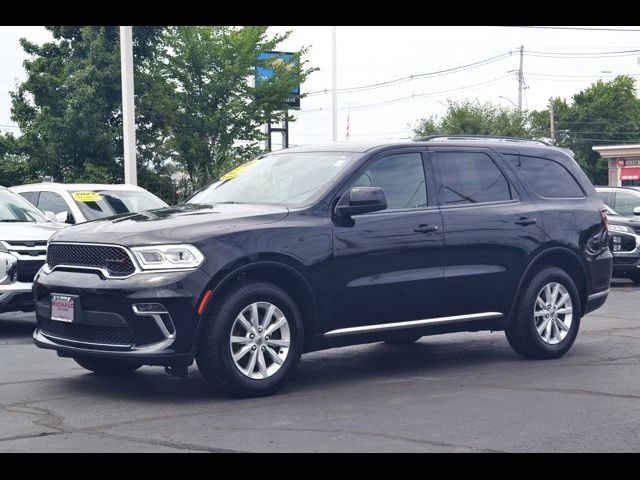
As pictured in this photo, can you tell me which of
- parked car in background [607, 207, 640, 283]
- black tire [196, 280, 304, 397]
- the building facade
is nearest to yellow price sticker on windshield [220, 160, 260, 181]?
black tire [196, 280, 304, 397]

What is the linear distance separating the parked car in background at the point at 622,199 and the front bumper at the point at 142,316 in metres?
13.4

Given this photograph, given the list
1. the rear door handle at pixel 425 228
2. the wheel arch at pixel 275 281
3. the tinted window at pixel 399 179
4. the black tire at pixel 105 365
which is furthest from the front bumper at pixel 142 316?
the rear door handle at pixel 425 228

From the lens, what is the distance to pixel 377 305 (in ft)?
26.4

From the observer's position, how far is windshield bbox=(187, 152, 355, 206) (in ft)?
26.8

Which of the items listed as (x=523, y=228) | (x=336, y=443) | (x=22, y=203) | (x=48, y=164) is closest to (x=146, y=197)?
(x=22, y=203)

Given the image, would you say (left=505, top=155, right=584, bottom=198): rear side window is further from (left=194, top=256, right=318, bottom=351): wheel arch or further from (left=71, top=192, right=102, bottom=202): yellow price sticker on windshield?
(left=71, top=192, right=102, bottom=202): yellow price sticker on windshield

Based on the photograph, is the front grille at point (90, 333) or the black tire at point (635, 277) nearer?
the front grille at point (90, 333)

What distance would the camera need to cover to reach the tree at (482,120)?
2333 inches

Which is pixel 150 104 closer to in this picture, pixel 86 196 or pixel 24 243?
pixel 86 196

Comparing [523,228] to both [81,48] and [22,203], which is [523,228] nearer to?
[22,203]

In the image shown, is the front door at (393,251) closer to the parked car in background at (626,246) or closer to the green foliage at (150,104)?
the parked car in background at (626,246)

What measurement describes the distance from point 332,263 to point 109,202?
→ 23.8 feet

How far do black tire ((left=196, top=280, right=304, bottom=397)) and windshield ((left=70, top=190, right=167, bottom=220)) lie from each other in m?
6.84
